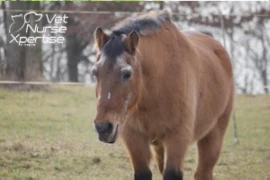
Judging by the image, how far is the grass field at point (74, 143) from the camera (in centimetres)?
734

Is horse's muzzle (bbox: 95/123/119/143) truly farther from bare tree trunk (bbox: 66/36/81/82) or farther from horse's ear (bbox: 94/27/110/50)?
bare tree trunk (bbox: 66/36/81/82)

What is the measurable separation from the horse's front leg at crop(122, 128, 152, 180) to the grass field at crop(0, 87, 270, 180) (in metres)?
1.87

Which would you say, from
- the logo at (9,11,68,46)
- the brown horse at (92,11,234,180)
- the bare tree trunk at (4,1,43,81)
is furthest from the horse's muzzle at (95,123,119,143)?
the bare tree trunk at (4,1,43,81)

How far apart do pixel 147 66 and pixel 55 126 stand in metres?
5.33

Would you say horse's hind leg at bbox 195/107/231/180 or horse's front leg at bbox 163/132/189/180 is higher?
horse's front leg at bbox 163/132/189/180

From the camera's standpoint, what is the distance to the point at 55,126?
9820 millimetres

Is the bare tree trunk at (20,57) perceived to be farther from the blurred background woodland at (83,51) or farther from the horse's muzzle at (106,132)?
the horse's muzzle at (106,132)

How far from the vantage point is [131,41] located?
4.52m

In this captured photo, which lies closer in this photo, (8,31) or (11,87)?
(8,31)

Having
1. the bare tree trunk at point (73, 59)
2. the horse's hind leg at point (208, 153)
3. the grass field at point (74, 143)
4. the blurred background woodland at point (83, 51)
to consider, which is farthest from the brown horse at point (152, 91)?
the bare tree trunk at point (73, 59)

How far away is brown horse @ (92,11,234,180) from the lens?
4.38 m

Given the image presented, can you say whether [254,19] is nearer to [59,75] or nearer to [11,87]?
[59,75]

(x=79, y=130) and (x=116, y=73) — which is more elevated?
(x=116, y=73)

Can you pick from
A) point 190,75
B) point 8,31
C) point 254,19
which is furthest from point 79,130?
point 190,75
